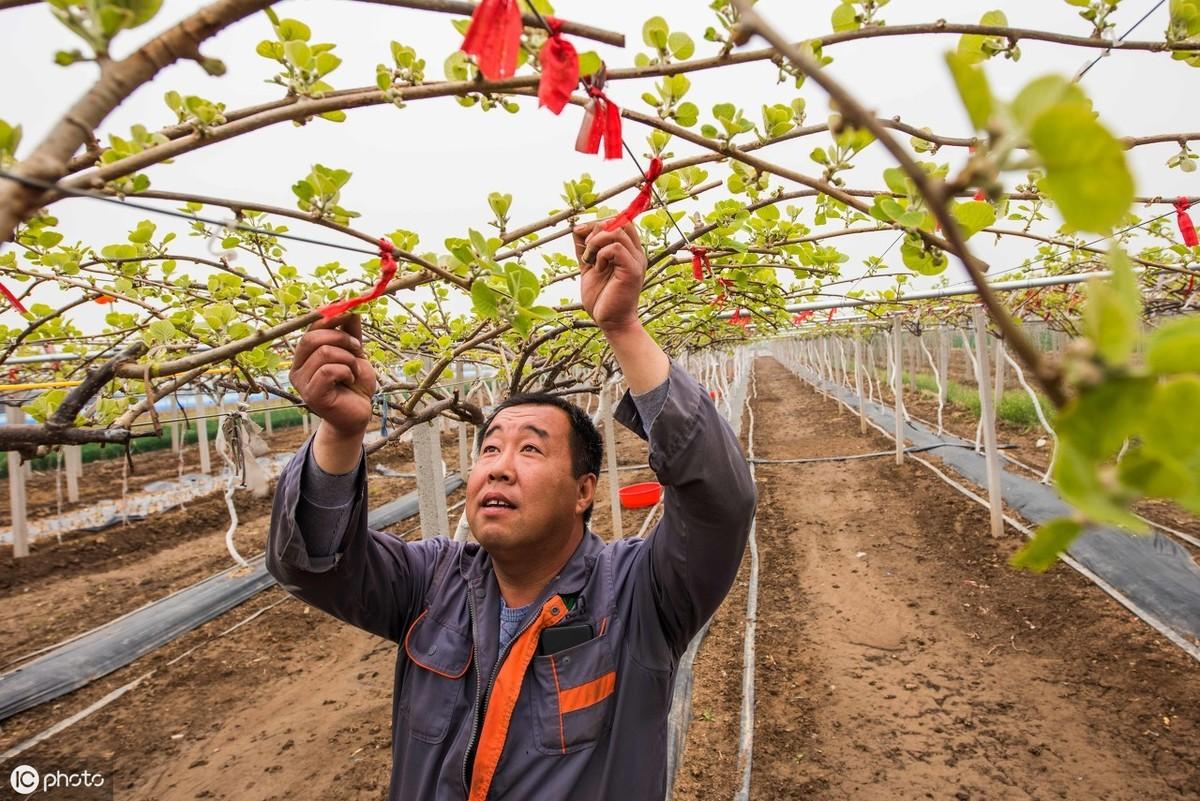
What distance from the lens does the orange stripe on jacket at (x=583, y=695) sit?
142 cm

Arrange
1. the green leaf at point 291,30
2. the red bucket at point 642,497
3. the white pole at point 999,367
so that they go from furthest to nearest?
the white pole at point 999,367 → the red bucket at point 642,497 → the green leaf at point 291,30

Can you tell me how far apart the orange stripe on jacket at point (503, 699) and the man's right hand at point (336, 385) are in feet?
1.88

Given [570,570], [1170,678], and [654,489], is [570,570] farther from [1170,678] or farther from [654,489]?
[654,489]

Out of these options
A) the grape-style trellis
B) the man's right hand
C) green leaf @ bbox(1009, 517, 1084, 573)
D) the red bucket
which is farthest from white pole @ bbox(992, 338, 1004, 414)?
green leaf @ bbox(1009, 517, 1084, 573)

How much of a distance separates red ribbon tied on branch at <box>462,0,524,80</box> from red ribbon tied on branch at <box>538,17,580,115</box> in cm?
6

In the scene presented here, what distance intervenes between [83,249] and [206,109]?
6.45ft

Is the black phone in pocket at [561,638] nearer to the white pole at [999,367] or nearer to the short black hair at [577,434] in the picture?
the short black hair at [577,434]

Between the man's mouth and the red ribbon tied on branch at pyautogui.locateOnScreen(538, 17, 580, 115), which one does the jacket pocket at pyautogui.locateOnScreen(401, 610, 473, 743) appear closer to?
the man's mouth

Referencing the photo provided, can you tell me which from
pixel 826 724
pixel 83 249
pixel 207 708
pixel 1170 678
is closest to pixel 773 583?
pixel 826 724

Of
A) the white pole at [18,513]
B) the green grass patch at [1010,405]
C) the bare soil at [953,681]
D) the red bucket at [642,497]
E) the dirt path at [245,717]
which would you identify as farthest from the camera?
the green grass patch at [1010,405]

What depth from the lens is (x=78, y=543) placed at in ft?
27.9

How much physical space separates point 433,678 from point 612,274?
1.07 m

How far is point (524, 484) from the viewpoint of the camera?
1.58 m

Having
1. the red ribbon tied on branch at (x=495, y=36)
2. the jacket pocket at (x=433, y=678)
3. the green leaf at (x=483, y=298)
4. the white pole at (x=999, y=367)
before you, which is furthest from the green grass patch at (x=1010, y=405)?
the red ribbon tied on branch at (x=495, y=36)
